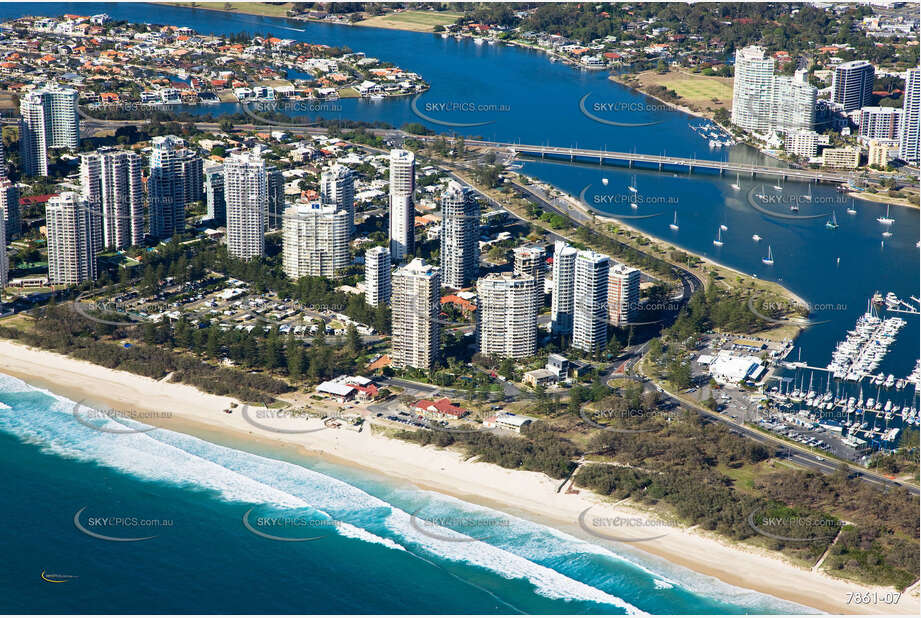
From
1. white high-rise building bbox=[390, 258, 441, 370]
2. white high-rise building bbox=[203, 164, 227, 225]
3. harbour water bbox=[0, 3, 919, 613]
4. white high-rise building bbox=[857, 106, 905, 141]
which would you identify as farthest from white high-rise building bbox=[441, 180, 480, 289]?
white high-rise building bbox=[857, 106, 905, 141]

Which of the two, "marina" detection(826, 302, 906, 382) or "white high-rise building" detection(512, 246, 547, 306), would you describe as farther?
"white high-rise building" detection(512, 246, 547, 306)

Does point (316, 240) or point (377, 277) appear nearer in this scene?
point (377, 277)

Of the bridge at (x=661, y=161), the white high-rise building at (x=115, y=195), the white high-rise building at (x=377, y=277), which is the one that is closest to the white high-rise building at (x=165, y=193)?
the white high-rise building at (x=115, y=195)

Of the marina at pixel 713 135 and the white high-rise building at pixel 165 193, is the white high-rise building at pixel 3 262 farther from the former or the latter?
the marina at pixel 713 135

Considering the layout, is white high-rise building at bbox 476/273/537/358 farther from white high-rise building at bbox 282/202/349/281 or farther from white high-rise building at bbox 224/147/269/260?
white high-rise building at bbox 224/147/269/260

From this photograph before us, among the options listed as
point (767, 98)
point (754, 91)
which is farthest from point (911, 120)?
point (754, 91)

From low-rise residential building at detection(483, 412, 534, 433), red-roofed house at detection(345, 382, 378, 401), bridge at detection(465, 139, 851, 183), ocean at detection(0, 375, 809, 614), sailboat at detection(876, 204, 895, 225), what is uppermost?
bridge at detection(465, 139, 851, 183)

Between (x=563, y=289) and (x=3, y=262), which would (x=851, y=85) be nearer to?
(x=563, y=289)
